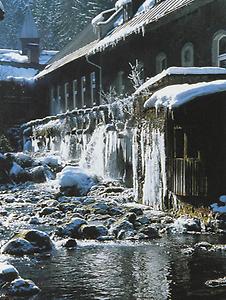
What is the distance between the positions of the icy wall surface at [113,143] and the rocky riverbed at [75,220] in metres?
0.73

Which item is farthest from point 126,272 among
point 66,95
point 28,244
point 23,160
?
point 66,95

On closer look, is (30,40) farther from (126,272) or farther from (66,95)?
(126,272)

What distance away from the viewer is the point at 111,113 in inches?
1011

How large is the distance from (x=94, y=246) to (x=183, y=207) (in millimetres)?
3907

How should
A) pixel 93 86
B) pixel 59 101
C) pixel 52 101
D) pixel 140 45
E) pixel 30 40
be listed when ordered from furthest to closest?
pixel 30 40 < pixel 52 101 < pixel 59 101 < pixel 93 86 < pixel 140 45

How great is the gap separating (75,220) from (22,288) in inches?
215

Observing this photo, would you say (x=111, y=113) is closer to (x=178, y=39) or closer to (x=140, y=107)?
(x=178, y=39)

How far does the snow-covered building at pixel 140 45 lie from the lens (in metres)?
23.2

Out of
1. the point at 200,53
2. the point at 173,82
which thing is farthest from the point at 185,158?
the point at 200,53

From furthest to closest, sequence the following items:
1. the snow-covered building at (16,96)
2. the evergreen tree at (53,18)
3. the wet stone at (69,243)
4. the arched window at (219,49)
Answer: the evergreen tree at (53,18) < the snow-covered building at (16,96) < the arched window at (219,49) < the wet stone at (69,243)

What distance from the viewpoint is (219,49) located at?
23.2 metres

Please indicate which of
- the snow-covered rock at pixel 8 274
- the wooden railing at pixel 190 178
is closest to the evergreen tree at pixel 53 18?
the wooden railing at pixel 190 178

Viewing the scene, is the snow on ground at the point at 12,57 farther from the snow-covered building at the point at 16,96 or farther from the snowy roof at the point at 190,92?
the snowy roof at the point at 190,92

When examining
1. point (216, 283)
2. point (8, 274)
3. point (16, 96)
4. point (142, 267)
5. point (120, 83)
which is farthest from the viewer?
point (16, 96)
